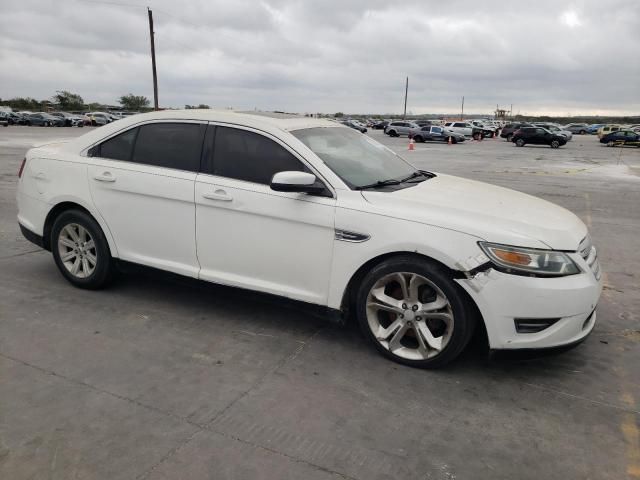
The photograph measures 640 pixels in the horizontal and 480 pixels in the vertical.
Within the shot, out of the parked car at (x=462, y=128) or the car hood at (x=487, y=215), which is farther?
the parked car at (x=462, y=128)

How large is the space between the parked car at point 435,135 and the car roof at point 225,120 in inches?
1493

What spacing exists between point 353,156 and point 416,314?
53.6 inches

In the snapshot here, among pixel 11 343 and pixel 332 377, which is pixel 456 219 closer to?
pixel 332 377

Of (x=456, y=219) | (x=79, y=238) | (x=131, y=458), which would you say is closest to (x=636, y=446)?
(x=456, y=219)

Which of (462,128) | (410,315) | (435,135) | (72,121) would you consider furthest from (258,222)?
(72,121)

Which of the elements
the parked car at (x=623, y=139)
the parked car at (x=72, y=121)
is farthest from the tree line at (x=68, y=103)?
the parked car at (x=623, y=139)

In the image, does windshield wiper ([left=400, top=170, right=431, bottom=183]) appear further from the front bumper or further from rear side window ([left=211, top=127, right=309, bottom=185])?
the front bumper

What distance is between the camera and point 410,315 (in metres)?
3.35

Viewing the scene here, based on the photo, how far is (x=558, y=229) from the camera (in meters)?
3.29

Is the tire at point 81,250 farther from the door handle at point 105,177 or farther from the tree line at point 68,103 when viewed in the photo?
the tree line at point 68,103

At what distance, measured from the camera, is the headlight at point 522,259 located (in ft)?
10.0

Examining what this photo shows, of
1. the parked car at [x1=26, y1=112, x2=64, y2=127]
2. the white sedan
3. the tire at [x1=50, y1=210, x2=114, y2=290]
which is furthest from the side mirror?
the parked car at [x1=26, y1=112, x2=64, y2=127]

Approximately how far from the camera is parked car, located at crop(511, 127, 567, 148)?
114 feet

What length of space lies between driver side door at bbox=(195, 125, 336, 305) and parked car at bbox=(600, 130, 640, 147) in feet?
140
